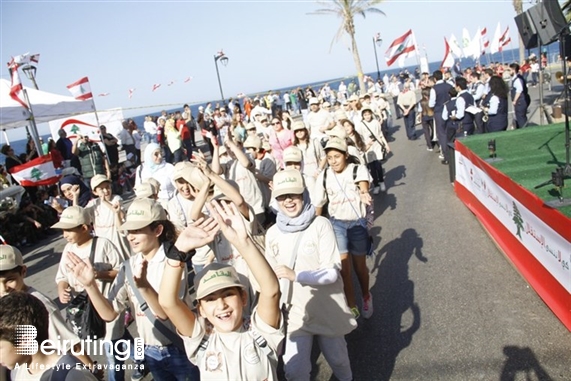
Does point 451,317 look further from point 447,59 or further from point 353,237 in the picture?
point 447,59

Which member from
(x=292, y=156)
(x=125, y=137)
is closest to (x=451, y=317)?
(x=292, y=156)

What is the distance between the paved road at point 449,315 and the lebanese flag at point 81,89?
7.46 meters

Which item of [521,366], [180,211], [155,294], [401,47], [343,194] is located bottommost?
[521,366]

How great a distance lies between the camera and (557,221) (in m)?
3.87

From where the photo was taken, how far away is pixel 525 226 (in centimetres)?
484

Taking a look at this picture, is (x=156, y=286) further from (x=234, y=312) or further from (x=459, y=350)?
(x=459, y=350)

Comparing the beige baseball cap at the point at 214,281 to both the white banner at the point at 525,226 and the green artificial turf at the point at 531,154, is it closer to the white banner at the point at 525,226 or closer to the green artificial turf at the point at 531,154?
the white banner at the point at 525,226

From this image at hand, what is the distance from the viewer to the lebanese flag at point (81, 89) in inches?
509

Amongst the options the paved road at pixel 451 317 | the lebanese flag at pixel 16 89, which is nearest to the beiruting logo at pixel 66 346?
the paved road at pixel 451 317

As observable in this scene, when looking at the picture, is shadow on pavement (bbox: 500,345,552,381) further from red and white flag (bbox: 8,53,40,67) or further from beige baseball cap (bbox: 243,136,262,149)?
red and white flag (bbox: 8,53,40,67)

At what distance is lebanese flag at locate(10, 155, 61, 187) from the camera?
34.7ft

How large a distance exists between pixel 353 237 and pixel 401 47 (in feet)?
65.5

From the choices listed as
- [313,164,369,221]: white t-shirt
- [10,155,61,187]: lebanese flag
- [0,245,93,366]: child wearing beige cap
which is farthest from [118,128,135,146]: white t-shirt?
[0,245,93,366]: child wearing beige cap

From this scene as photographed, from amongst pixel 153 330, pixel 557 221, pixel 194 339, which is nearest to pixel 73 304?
pixel 153 330
